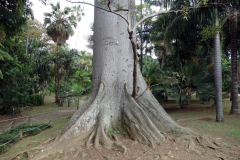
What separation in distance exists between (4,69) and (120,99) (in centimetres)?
1132

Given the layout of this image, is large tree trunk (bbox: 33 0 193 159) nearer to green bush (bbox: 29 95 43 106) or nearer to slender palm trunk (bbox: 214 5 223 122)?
slender palm trunk (bbox: 214 5 223 122)

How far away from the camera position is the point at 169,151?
168 inches

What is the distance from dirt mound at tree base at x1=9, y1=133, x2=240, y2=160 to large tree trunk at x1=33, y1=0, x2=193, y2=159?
0.19 metres

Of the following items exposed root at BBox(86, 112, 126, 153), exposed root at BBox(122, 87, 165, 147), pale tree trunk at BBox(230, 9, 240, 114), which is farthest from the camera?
pale tree trunk at BBox(230, 9, 240, 114)

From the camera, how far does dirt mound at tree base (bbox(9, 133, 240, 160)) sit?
413 centimetres

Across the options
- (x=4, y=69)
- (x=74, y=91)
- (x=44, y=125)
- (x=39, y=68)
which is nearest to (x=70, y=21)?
(x=39, y=68)

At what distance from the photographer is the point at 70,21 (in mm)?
24953

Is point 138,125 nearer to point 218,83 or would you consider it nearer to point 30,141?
point 30,141

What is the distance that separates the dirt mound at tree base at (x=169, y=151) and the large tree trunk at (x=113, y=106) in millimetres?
192

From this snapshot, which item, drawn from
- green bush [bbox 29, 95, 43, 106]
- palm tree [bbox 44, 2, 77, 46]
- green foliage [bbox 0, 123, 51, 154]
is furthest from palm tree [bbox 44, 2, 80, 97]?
green foliage [bbox 0, 123, 51, 154]

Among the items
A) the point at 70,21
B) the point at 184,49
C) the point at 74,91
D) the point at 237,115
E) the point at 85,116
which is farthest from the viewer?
the point at 70,21

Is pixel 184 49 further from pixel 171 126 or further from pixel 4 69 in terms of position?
pixel 4 69

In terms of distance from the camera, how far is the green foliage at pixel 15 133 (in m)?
5.57

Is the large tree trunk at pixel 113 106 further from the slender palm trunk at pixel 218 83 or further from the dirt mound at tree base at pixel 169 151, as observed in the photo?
the slender palm trunk at pixel 218 83
